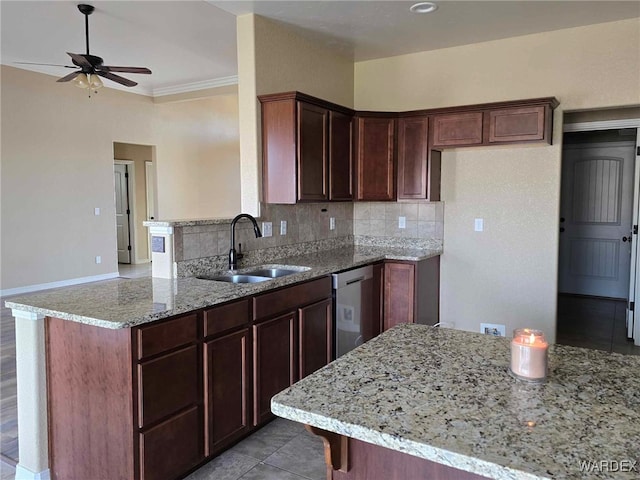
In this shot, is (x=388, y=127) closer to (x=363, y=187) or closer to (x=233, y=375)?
(x=363, y=187)

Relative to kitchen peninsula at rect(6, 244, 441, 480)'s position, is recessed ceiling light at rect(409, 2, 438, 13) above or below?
above

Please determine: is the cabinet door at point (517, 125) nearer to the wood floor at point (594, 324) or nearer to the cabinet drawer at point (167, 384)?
the wood floor at point (594, 324)

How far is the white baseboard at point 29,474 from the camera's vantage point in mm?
2271

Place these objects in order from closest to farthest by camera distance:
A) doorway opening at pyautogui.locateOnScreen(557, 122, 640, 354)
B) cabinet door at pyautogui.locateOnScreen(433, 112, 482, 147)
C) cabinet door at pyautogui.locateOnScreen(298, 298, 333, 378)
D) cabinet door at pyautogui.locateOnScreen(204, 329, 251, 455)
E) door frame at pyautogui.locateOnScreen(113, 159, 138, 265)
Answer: cabinet door at pyautogui.locateOnScreen(204, 329, 251, 455) < cabinet door at pyautogui.locateOnScreen(298, 298, 333, 378) < cabinet door at pyautogui.locateOnScreen(433, 112, 482, 147) < doorway opening at pyautogui.locateOnScreen(557, 122, 640, 354) < door frame at pyautogui.locateOnScreen(113, 159, 138, 265)

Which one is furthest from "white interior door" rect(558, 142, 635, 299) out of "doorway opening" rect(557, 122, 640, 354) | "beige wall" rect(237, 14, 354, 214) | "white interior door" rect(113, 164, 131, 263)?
"white interior door" rect(113, 164, 131, 263)

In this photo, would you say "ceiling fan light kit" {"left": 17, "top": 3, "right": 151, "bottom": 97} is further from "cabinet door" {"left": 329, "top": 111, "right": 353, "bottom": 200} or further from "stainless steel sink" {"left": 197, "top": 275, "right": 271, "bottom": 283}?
"stainless steel sink" {"left": 197, "top": 275, "right": 271, "bottom": 283}

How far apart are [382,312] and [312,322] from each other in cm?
108

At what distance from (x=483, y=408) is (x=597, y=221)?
21.6ft

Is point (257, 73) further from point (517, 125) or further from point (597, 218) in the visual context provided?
point (597, 218)

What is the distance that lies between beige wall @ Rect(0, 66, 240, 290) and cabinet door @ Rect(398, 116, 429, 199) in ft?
16.5

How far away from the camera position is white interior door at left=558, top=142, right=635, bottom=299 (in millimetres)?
6488

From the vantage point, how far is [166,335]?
213cm

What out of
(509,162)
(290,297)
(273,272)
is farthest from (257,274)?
(509,162)

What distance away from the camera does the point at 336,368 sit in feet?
4.64
